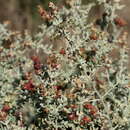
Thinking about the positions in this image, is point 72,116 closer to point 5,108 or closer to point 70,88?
point 70,88

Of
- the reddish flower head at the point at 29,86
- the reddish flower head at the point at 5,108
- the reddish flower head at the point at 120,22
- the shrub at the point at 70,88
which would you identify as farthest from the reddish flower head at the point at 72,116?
the reddish flower head at the point at 120,22

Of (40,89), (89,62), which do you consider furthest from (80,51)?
(40,89)

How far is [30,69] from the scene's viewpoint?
3.30 metres

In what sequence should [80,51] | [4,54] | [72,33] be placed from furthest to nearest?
[4,54], [72,33], [80,51]

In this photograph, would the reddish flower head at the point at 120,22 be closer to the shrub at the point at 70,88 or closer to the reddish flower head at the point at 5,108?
the shrub at the point at 70,88

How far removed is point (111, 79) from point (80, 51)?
63cm

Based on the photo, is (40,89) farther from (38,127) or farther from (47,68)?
(38,127)

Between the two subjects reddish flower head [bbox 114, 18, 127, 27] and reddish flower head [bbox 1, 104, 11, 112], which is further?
reddish flower head [bbox 114, 18, 127, 27]

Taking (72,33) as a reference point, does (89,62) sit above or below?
below

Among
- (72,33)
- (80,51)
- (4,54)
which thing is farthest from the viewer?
(4,54)

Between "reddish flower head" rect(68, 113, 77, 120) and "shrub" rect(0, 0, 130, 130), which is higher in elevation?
"shrub" rect(0, 0, 130, 130)

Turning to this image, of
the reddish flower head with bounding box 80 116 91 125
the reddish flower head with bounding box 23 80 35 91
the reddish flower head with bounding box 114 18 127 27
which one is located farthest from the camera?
the reddish flower head with bounding box 114 18 127 27

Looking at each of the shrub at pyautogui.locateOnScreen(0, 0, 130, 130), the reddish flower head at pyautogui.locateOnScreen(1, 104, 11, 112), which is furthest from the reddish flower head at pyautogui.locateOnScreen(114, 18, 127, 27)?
the reddish flower head at pyautogui.locateOnScreen(1, 104, 11, 112)

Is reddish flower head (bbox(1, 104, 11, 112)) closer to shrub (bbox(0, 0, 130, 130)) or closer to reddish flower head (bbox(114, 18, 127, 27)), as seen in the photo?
shrub (bbox(0, 0, 130, 130))
